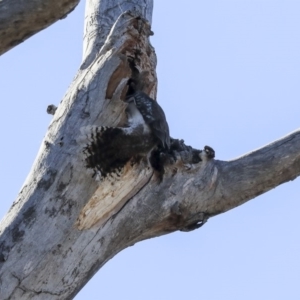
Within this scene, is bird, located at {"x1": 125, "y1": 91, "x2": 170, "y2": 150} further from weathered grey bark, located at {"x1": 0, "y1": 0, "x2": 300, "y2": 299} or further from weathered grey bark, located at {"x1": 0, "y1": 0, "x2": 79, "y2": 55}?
weathered grey bark, located at {"x1": 0, "y1": 0, "x2": 79, "y2": 55}

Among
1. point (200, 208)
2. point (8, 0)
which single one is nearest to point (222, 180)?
point (200, 208)

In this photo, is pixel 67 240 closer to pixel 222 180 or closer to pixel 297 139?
pixel 222 180

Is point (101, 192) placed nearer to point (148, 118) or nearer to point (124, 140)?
point (124, 140)

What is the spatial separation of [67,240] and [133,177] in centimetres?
47

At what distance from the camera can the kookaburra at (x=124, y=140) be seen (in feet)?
12.3

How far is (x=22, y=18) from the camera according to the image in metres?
2.95

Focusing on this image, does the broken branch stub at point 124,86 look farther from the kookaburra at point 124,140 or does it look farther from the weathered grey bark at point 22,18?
the weathered grey bark at point 22,18

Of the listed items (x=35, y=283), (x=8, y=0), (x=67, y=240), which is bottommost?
(x=35, y=283)

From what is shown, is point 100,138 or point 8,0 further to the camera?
point 100,138

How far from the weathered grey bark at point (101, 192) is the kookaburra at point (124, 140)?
49 millimetres

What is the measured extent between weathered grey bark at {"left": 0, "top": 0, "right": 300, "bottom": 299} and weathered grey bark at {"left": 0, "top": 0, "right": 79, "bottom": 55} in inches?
33.5

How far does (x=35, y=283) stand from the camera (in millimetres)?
3447

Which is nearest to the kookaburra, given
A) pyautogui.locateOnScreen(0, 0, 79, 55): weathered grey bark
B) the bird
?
the bird

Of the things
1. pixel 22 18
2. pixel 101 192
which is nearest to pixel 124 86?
pixel 101 192
